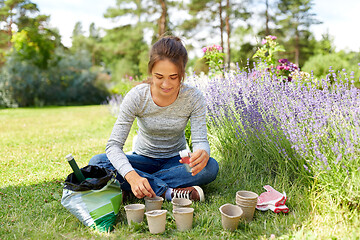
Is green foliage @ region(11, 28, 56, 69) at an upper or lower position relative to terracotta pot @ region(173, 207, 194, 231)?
upper

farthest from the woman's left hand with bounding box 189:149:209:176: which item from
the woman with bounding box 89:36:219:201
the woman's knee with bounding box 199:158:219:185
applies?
the woman's knee with bounding box 199:158:219:185

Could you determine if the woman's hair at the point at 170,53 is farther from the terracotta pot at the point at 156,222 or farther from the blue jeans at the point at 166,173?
the terracotta pot at the point at 156,222

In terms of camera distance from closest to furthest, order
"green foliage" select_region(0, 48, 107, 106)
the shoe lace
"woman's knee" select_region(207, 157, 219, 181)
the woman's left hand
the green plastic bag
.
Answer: the green plastic bag, the woman's left hand, the shoe lace, "woman's knee" select_region(207, 157, 219, 181), "green foliage" select_region(0, 48, 107, 106)

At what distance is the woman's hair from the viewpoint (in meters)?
1.88

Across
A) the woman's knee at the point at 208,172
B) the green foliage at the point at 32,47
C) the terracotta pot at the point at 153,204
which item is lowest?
the terracotta pot at the point at 153,204

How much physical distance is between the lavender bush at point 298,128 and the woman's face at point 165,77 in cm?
70

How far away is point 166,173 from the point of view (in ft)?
7.09

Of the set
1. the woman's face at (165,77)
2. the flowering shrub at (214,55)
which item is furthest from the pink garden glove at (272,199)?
the flowering shrub at (214,55)

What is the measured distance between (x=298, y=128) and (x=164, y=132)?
0.92 meters

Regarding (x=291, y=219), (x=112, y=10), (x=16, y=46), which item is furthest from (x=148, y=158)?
(x=112, y=10)

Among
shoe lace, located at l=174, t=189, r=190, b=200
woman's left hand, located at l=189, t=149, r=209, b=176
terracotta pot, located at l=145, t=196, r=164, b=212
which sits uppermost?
woman's left hand, located at l=189, t=149, r=209, b=176

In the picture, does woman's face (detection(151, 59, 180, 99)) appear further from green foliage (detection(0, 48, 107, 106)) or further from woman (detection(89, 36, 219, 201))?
green foliage (detection(0, 48, 107, 106))

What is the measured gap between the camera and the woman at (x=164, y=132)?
188cm

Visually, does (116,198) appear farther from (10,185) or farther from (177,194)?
(10,185)
